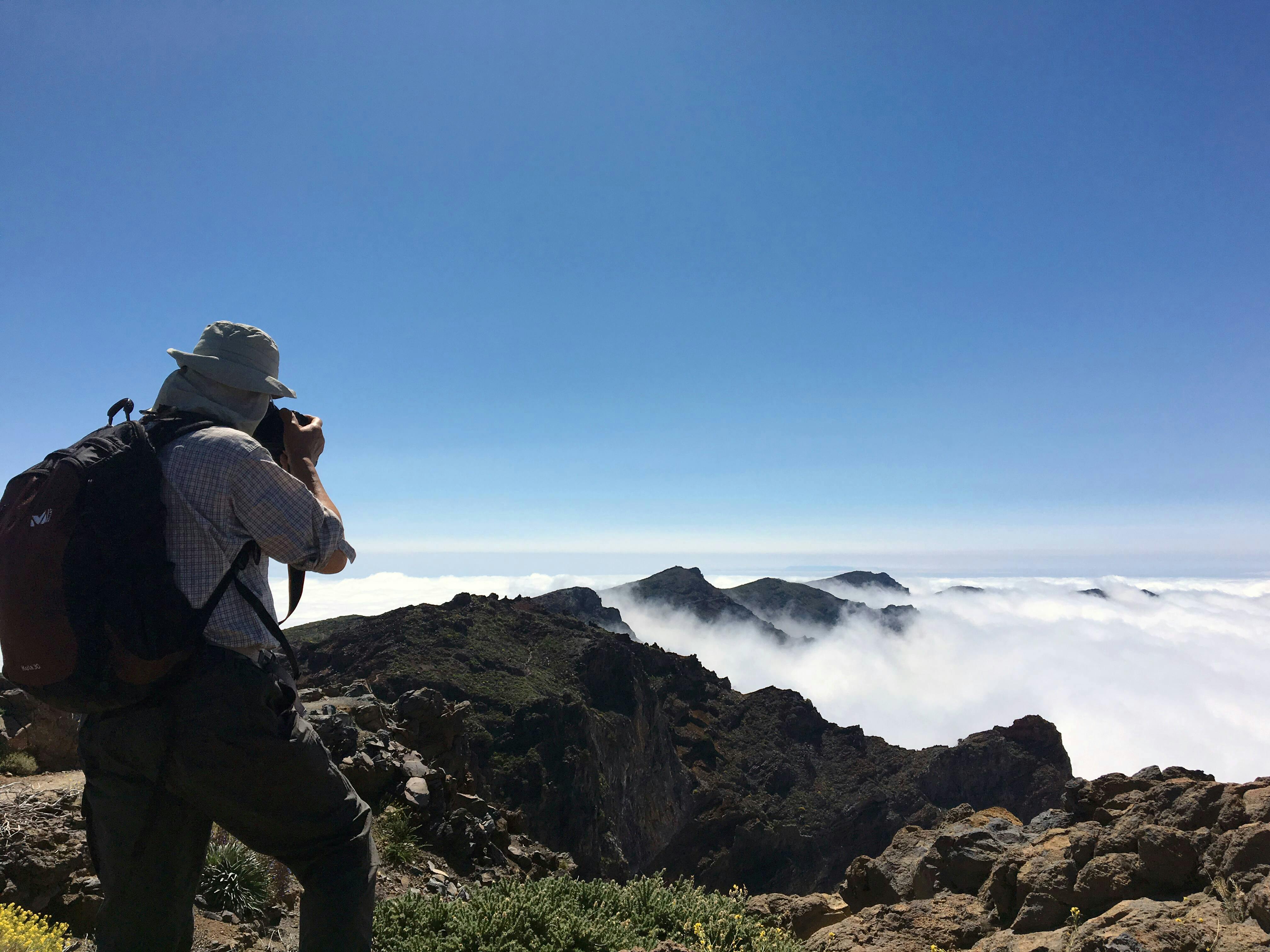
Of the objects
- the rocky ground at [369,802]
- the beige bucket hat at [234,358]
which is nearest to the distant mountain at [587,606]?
the rocky ground at [369,802]

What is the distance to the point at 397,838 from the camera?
8211 millimetres

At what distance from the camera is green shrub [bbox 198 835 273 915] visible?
514 centimetres

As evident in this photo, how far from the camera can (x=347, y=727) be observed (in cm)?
968

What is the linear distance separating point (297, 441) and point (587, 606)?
5455 inches

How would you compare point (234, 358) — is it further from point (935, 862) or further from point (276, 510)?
point (935, 862)

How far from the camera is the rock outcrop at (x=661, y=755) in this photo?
4856 cm

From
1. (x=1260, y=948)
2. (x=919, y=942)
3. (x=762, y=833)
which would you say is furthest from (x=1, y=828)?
(x=762, y=833)

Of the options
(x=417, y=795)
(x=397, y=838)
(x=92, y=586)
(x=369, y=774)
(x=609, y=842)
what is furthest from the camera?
(x=609, y=842)

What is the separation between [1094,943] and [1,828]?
21.7 ft

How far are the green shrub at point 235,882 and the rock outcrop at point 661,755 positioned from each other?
3574 centimetres

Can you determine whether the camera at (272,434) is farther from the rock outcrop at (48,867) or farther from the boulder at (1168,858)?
the boulder at (1168,858)

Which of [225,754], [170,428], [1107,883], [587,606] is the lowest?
[587,606]

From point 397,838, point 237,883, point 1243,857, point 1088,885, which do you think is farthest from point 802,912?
point 397,838

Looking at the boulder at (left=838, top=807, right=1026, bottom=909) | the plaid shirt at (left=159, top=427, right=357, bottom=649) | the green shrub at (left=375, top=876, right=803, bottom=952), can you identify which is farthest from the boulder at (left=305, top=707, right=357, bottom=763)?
the plaid shirt at (left=159, top=427, right=357, bottom=649)
